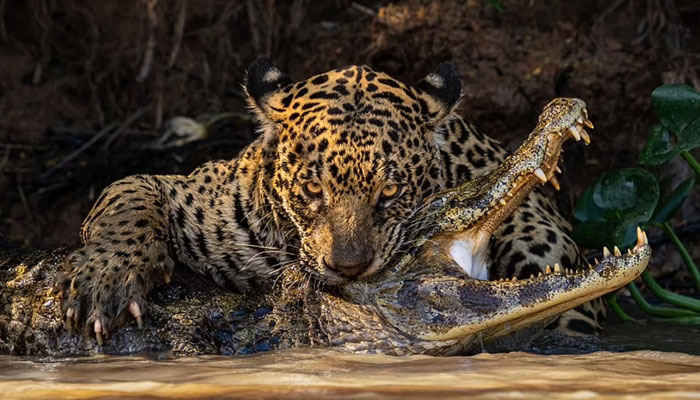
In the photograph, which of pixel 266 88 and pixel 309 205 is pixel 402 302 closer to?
pixel 309 205

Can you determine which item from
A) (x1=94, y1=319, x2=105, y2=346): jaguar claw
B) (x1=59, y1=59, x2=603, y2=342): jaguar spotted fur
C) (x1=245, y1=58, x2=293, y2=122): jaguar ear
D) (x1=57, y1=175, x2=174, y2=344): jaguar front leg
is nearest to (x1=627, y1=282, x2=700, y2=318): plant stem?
(x1=59, y1=59, x2=603, y2=342): jaguar spotted fur

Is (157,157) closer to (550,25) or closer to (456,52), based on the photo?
(456,52)

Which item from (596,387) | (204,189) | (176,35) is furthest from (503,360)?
(176,35)

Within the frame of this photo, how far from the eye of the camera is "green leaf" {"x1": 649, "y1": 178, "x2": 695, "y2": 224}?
6.75 m

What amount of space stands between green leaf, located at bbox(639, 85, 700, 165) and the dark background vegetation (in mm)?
2120

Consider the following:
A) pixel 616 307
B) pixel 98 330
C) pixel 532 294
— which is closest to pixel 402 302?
pixel 532 294

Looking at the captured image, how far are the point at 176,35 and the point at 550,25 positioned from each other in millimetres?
3618

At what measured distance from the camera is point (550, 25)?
996 centimetres

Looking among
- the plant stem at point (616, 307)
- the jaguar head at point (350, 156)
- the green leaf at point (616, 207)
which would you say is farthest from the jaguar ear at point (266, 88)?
the plant stem at point (616, 307)

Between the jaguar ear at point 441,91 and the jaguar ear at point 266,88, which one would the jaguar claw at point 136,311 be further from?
the jaguar ear at point 441,91

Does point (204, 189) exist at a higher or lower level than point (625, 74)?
lower

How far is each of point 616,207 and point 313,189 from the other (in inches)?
77.6

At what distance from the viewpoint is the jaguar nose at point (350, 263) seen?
17.8ft

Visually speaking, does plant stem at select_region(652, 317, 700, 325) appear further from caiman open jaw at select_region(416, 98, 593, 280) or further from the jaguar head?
caiman open jaw at select_region(416, 98, 593, 280)
